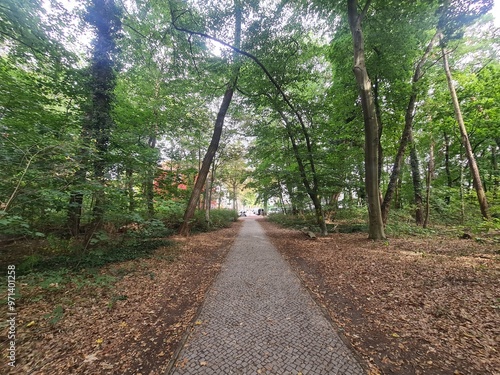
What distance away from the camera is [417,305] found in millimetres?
3105

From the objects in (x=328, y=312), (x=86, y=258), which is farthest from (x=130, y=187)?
(x=328, y=312)

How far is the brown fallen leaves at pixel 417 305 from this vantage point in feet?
6.95

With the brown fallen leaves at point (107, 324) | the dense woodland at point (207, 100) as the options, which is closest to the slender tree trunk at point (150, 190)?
the dense woodland at point (207, 100)

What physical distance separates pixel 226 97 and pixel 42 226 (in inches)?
332

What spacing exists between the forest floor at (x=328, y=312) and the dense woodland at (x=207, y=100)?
1.31 metres

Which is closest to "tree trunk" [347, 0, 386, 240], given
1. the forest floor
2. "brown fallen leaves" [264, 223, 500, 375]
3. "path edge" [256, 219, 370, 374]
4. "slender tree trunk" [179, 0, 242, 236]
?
"brown fallen leaves" [264, 223, 500, 375]

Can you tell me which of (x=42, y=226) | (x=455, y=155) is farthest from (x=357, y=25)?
(x=455, y=155)

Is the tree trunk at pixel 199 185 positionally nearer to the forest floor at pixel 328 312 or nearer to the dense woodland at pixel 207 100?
the dense woodland at pixel 207 100

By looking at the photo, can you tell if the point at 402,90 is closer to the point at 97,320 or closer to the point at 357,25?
the point at 357,25

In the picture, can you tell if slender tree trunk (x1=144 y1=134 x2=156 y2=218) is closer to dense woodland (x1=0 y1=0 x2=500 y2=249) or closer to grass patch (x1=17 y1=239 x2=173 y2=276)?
dense woodland (x1=0 y1=0 x2=500 y2=249)

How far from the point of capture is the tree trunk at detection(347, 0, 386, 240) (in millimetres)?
6500

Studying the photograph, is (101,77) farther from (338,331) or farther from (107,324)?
(338,331)

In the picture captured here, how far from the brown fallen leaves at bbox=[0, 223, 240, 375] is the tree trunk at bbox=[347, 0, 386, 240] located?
621 centimetres

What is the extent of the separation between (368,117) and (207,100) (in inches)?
354
